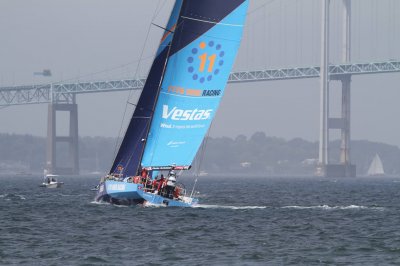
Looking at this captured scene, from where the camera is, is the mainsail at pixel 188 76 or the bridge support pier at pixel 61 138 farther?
the bridge support pier at pixel 61 138

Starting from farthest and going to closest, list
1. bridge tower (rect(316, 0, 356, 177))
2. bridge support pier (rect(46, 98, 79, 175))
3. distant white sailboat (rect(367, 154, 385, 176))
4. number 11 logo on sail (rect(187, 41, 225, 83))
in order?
distant white sailboat (rect(367, 154, 385, 176)), bridge support pier (rect(46, 98, 79, 175)), bridge tower (rect(316, 0, 356, 177)), number 11 logo on sail (rect(187, 41, 225, 83))

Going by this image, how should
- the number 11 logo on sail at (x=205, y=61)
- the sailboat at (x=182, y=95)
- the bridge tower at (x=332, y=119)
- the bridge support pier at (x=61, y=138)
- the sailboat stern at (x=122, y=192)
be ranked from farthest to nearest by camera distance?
the bridge support pier at (x=61, y=138)
the bridge tower at (x=332, y=119)
the number 11 logo on sail at (x=205, y=61)
the sailboat at (x=182, y=95)
the sailboat stern at (x=122, y=192)

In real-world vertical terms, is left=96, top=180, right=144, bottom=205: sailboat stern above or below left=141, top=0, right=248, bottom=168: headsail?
below

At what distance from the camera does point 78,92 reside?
120 m

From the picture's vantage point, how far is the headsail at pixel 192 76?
2722 centimetres

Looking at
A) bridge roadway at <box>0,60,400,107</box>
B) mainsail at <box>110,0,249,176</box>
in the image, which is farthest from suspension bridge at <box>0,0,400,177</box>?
mainsail at <box>110,0,249,176</box>

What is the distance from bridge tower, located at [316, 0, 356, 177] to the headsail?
7542 cm

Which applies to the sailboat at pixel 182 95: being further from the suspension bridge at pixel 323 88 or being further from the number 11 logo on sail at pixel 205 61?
the suspension bridge at pixel 323 88

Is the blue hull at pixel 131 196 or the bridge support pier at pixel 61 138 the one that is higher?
the bridge support pier at pixel 61 138

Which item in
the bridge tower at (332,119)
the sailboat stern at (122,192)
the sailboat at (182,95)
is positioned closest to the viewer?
the sailboat stern at (122,192)

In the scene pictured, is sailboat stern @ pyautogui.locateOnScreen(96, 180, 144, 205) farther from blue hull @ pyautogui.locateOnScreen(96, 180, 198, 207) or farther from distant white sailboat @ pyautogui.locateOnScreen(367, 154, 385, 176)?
distant white sailboat @ pyautogui.locateOnScreen(367, 154, 385, 176)

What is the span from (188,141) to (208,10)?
3317 mm

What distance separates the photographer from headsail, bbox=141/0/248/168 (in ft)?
89.3

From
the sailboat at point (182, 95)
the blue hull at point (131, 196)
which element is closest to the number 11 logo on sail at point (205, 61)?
the sailboat at point (182, 95)
